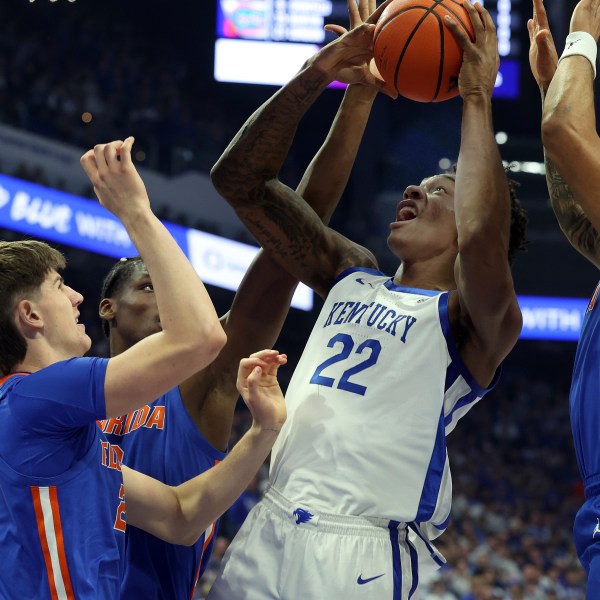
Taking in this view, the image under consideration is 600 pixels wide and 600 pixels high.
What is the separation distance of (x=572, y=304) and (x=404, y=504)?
14366 mm

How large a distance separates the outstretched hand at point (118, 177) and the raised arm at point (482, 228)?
3.38ft

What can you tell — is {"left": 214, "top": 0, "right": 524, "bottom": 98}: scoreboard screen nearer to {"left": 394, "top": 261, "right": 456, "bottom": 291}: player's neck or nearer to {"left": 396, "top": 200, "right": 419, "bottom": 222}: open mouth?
{"left": 396, "top": 200, "right": 419, "bottom": 222}: open mouth

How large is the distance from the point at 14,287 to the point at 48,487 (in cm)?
52

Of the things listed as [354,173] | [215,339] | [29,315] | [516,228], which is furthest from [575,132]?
[354,173]

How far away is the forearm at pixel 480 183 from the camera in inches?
116

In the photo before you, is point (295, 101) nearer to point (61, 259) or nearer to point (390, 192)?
point (61, 259)

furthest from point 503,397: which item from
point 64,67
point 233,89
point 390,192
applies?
point 64,67

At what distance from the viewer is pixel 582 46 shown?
294 centimetres

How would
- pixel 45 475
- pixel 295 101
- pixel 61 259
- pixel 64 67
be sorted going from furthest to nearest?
pixel 64 67
pixel 295 101
pixel 61 259
pixel 45 475

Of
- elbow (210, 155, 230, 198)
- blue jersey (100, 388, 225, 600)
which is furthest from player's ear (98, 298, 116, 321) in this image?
elbow (210, 155, 230, 198)

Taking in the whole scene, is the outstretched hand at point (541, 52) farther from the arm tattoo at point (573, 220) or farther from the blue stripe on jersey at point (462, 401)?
the blue stripe on jersey at point (462, 401)

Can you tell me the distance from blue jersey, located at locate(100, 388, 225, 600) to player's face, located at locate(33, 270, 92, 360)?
82cm

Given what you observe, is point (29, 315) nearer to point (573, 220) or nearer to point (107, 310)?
point (107, 310)

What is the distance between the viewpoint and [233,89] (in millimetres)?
18656
